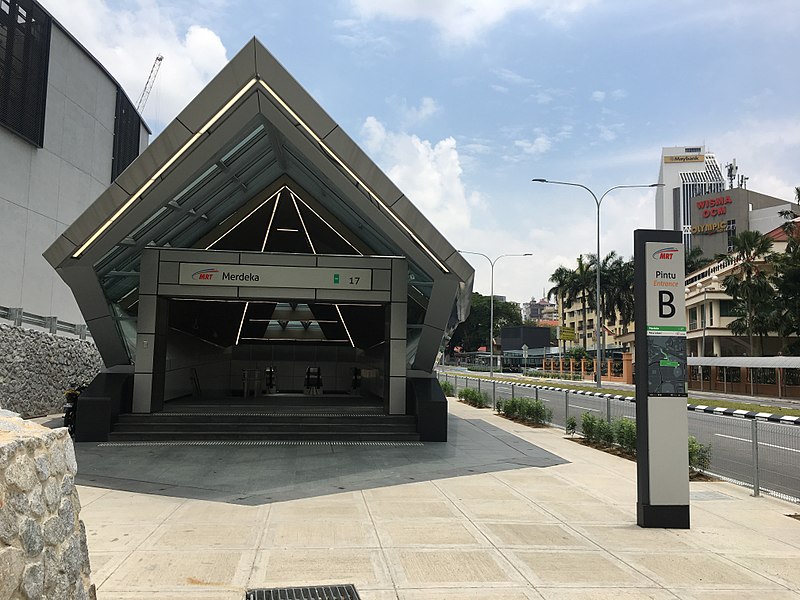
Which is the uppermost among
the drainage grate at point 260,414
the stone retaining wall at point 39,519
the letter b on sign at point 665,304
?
the letter b on sign at point 665,304

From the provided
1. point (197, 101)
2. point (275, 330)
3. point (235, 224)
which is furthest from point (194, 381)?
point (197, 101)

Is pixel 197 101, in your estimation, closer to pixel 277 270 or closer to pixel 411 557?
pixel 277 270

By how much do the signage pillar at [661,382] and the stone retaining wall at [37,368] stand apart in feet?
52.6

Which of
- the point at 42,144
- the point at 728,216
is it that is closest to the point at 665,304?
the point at 42,144

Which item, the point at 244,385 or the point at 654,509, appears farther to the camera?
the point at 244,385

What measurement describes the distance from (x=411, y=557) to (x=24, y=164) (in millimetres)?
26150

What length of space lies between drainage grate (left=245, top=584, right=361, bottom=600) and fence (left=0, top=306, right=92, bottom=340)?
16.0 meters

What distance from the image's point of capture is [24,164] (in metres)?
25.9

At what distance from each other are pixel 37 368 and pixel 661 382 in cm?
1884

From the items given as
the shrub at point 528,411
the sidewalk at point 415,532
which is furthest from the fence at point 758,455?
the shrub at point 528,411

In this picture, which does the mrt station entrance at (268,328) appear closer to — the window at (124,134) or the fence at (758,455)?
the fence at (758,455)

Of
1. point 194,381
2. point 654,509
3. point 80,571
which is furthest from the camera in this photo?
point 194,381

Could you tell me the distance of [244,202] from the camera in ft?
60.2

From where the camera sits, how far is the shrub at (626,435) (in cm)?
1390
